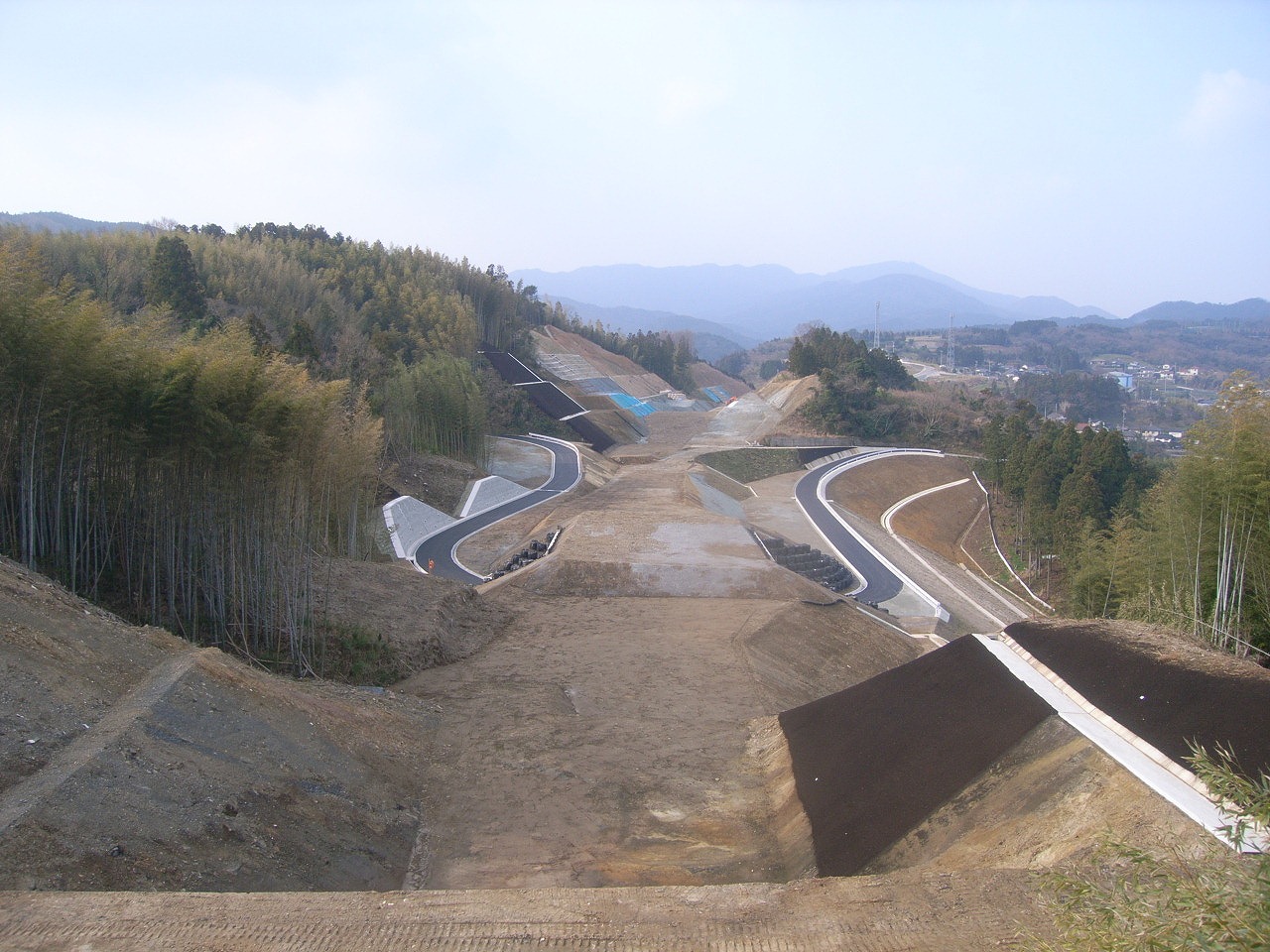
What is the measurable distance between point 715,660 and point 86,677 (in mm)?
11342

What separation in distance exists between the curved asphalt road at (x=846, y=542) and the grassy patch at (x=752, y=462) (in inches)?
67.8

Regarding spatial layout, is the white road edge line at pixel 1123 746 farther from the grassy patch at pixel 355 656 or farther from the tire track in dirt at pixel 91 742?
the grassy patch at pixel 355 656

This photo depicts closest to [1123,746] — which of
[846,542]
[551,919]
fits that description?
[551,919]

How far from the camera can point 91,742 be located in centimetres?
793

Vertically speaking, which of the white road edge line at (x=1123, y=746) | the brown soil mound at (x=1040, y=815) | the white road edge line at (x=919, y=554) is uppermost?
the white road edge line at (x=1123, y=746)

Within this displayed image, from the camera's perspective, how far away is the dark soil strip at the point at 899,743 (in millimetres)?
9125

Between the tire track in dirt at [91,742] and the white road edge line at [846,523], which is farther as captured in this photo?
the white road edge line at [846,523]

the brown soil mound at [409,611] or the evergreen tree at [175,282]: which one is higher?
the evergreen tree at [175,282]

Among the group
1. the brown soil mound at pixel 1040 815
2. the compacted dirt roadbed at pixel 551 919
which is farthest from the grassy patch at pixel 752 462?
the compacted dirt roadbed at pixel 551 919

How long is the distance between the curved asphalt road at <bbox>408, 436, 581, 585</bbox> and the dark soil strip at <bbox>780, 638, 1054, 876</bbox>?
16.1 m

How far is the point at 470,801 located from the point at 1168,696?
322 inches

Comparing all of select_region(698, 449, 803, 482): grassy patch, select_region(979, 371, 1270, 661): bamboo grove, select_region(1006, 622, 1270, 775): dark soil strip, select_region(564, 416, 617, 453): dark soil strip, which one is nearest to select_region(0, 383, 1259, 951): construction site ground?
select_region(1006, 622, 1270, 775): dark soil strip

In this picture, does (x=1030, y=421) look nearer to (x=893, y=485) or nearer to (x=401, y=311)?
(x=893, y=485)

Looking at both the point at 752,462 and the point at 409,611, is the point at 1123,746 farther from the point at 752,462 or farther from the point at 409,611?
the point at 752,462
